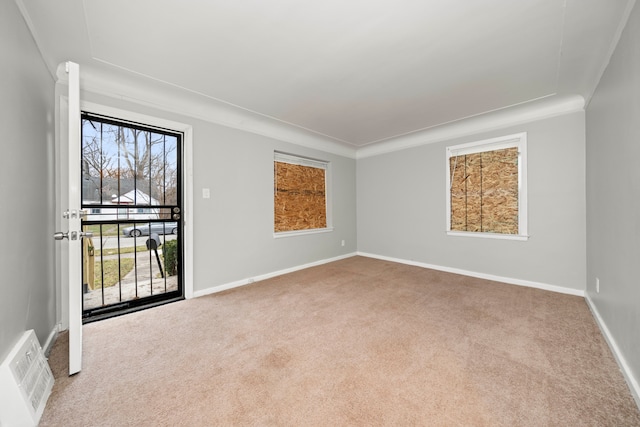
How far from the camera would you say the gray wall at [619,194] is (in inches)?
60.3

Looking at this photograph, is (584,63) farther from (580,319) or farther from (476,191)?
(580,319)

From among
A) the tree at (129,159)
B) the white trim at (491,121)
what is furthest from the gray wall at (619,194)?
the tree at (129,159)

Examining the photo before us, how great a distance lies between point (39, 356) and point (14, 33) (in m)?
2.03

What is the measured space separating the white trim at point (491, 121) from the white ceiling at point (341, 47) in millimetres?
190

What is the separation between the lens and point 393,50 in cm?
208

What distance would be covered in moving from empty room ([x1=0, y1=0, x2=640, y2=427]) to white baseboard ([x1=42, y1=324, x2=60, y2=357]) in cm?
2

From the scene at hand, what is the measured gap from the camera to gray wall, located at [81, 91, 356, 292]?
3149 millimetres

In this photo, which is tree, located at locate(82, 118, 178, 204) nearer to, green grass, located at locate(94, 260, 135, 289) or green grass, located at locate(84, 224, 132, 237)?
green grass, located at locate(84, 224, 132, 237)

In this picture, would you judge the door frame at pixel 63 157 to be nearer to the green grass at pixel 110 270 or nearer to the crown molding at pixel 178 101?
the crown molding at pixel 178 101

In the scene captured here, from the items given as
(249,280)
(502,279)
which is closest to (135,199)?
(249,280)

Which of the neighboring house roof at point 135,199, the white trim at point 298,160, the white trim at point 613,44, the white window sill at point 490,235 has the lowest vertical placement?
the white window sill at point 490,235

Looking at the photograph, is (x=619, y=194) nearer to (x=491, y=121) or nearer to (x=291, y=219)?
(x=491, y=121)

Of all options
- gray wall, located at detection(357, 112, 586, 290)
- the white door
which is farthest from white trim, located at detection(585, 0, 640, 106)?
the white door

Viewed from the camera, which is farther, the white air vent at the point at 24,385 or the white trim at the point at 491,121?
the white trim at the point at 491,121
